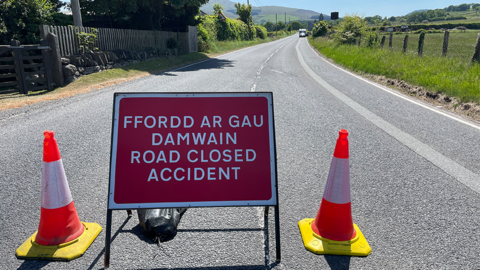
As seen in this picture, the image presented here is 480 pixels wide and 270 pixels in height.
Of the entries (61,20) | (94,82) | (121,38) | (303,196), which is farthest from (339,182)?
(121,38)

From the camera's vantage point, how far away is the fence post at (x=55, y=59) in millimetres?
11141

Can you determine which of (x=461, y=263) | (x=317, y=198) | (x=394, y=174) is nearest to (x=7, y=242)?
(x=317, y=198)

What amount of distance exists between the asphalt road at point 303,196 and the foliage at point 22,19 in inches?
263

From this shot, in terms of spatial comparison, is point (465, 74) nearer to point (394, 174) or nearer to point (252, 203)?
point (394, 174)

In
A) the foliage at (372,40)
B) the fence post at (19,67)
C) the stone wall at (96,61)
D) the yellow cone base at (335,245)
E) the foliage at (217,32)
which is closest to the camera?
the yellow cone base at (335,245)

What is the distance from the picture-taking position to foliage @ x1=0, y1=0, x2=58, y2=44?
39.7ft

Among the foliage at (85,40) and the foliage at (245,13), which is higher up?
the foliage at (245,13)

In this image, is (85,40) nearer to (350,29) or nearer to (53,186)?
(53,186)

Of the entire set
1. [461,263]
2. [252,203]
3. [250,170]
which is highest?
[250,170]

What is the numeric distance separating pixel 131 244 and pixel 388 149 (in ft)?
13.5

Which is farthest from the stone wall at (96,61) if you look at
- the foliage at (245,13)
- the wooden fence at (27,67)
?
the foliage at (245,13)

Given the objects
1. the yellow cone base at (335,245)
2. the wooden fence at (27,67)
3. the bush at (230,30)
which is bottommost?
the yellow cone base at (335,245)

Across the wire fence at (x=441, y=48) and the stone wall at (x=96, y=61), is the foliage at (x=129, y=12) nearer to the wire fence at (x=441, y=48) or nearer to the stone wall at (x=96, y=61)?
the stone wall at (x=96, y=61)

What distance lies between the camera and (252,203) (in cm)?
266
